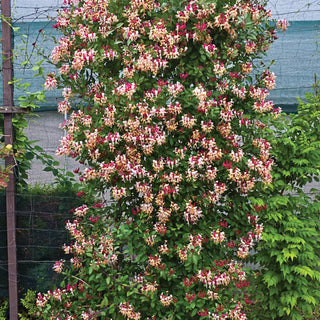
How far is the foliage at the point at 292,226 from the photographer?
361cm

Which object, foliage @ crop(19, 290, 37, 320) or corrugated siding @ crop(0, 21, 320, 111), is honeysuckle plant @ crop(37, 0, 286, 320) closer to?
foliage @ crop(19, 290, 37, 320)

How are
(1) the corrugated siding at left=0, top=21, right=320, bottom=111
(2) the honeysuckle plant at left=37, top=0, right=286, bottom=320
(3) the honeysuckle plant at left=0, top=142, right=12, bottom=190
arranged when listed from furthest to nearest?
(1) the corrugated siding at left=0, top=21, right=320, bottom=111 → (3) the honeysuckle plant at left=0, top=142, right=12, bottom=190 → (2) the honeysuckle plant at left=37, top=0, right=286, bottom=320

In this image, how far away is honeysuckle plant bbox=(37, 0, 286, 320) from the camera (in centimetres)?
306

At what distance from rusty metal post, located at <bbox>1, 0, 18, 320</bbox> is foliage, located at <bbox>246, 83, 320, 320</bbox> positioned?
2.02m

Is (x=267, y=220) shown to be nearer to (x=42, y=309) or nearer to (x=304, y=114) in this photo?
(x=304, y=114)

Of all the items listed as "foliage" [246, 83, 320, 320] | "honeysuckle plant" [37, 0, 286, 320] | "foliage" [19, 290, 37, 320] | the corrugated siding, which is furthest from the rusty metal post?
the corrugated siding

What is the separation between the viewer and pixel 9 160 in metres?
3.80

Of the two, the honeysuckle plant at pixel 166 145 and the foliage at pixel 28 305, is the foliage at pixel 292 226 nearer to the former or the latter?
the honeysuckle plant at pixel 166 145

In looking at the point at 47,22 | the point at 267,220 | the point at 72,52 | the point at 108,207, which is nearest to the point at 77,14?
the point at 72,52

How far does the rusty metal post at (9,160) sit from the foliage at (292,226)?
2.02m

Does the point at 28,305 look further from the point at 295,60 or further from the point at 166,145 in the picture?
the point at 295,60

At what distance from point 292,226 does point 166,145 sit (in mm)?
1249

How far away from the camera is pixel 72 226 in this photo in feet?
11.4

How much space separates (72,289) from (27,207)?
90 centimetres
